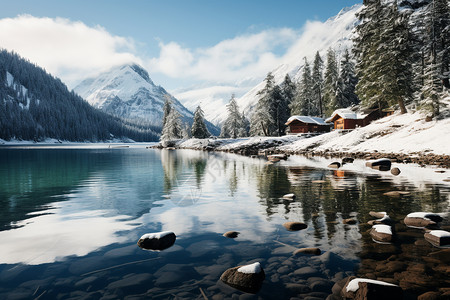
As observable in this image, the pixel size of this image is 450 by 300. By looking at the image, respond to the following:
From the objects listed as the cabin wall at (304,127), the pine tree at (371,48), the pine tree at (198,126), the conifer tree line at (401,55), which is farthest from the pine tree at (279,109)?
the pine tree at (198,126)

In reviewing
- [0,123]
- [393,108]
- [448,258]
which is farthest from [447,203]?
[0,123]

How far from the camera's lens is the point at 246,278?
4828mm

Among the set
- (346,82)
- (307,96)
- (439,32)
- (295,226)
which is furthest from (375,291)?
(307,96)

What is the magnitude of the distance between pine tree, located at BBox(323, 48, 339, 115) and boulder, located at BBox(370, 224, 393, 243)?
61.1 metres

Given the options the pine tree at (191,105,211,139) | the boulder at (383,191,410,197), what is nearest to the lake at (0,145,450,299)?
the boulder at (383,191,410,197)

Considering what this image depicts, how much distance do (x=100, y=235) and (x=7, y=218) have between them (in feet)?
13.9

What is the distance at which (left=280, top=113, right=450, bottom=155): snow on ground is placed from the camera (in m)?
26.0

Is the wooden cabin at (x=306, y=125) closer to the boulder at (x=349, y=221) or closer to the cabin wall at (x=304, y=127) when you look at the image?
the cabin wall at (x=304, y=127)

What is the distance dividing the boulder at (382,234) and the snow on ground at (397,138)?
2169 centimetres

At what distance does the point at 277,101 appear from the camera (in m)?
66.9

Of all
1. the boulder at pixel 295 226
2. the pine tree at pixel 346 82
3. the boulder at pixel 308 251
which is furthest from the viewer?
the pine tree at pixel 346 82

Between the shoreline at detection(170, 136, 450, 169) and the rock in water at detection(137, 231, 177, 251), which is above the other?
the shoreline at detection(170, 136, 450, 169)

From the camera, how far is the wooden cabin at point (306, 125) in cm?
5944

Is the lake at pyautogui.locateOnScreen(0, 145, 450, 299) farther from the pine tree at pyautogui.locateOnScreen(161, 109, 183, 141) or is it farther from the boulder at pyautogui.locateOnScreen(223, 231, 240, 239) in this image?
the pine tree at pyautogui.locateOnScreen(161, 109, 183, 141)
